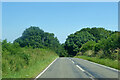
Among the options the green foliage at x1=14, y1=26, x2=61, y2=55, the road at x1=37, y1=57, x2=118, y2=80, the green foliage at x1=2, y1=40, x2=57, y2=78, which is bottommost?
the road at x1=37, y1=57, x2=118, y2=80

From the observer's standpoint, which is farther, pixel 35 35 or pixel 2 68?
pixel 35 35

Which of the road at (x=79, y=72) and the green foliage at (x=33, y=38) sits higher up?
the green foliage at (x=33, y=38)

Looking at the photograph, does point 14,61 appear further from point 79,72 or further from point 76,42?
point 76,42

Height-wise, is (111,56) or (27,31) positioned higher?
(27,31)

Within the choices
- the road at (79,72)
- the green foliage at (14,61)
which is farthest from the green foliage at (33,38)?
the road at (79,72)

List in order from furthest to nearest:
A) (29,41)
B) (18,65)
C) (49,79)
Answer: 1. (29,41)
2. (18,65)
3. (49,79)

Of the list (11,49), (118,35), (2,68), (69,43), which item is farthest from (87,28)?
(2,68)

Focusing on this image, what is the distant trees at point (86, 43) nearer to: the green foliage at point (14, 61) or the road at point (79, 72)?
the road at point (79, 72)

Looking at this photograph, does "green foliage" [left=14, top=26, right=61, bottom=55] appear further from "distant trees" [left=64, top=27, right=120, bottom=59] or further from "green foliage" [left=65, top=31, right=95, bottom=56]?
"distant trees" [left=64, top=27, right=120, bottom=59]

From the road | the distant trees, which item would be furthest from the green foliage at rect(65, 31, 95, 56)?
the road

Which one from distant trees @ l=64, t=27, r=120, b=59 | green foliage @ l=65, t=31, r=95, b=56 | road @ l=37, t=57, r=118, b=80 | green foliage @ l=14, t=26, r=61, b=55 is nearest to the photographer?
road @ l=37, t=57, r=118, b=80

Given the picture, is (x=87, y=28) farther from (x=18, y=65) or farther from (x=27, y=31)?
(x=18, y=65)

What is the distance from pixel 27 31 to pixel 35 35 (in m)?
4.63

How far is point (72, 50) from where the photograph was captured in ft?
318
